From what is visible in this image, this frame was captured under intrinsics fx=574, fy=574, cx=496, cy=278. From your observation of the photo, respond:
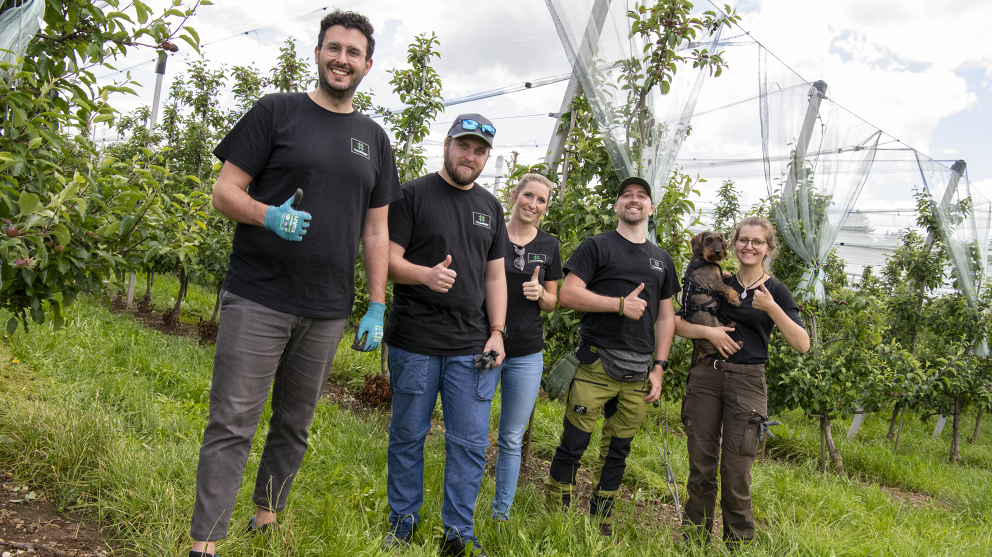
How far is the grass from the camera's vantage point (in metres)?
2.32

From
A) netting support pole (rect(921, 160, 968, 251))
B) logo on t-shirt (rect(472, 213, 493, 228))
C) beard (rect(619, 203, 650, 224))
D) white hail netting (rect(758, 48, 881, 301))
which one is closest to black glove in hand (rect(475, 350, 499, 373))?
logo on t-shirt (rect(472, 213, 493, 228))

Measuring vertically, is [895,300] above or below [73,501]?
above

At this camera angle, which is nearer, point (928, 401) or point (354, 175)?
point (354, 175)

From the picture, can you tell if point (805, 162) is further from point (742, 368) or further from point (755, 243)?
point (742, 368)

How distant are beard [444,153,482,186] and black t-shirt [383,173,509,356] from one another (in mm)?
50

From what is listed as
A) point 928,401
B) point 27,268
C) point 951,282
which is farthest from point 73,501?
point 951,282

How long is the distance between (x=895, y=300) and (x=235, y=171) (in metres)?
9.59

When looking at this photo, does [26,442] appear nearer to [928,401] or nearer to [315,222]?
[315,222]

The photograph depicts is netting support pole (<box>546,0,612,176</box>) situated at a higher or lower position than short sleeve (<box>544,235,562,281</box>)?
higher

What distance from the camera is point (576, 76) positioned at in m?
3.66

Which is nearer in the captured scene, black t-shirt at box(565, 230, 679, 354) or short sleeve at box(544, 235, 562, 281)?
black t-shirt at box(565, 230, 679, 354)

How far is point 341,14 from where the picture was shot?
206cm

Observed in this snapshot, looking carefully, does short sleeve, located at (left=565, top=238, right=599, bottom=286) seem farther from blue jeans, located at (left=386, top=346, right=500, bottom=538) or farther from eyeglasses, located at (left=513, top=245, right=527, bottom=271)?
blue jeans, located at (left=386, top=346, right=500, bottom=538)

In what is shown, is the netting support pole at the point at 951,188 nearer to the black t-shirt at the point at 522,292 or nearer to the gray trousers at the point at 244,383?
the black t-shirt at the point at 522,292
